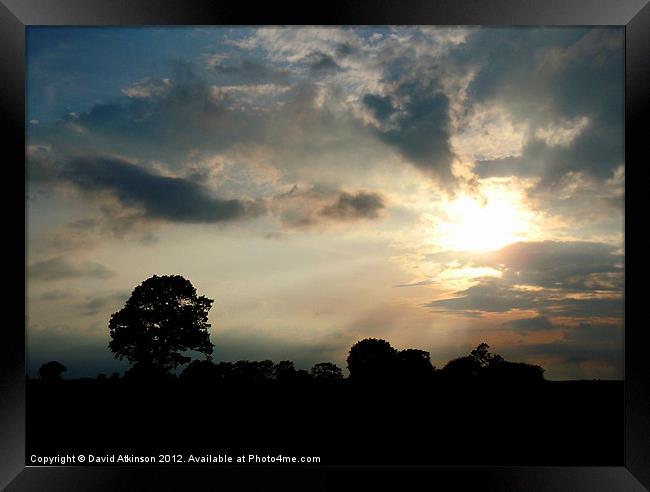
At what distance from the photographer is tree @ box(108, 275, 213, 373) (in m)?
4.52

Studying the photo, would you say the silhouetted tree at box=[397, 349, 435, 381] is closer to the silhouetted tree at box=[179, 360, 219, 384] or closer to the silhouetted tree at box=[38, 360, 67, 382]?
the silhouetted tree at box=[179, 360, 219, 384]

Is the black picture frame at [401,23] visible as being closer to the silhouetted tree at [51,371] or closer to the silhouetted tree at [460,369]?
the silhouetted tree at [51,371]

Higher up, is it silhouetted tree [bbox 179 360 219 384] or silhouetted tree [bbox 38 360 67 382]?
silhouetted tree [bbox 38 360 67 382]

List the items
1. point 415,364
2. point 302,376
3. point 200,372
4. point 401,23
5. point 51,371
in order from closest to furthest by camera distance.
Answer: point 401,23
point 51,371
point 302,376
point 415,364
point 200,372

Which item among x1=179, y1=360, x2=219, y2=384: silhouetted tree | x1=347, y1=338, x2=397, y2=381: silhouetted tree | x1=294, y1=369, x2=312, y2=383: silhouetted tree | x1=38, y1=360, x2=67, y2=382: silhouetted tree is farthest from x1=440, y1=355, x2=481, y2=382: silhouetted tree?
x1=38, y1=360, x2=67, y2=382: silhouetted tree

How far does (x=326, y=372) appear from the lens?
4.55 meters

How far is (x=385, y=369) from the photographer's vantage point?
4.36 metres

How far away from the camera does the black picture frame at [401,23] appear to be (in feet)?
10.8

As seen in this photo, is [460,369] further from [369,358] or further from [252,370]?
[252,370]

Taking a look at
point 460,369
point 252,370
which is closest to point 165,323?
point 252,370

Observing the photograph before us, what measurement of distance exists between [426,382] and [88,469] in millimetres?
2504

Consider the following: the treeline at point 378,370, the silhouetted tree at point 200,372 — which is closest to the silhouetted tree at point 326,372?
the treeline at point 378,370

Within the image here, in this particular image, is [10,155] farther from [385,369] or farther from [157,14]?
[385,369]

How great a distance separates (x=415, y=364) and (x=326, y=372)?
0.71 metres
